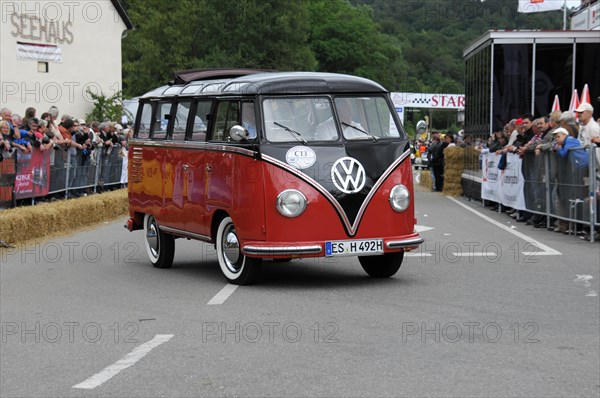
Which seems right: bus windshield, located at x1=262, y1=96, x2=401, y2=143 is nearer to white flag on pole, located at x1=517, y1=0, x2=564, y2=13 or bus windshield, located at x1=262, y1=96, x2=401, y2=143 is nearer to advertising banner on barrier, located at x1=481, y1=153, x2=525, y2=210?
advertising banner on barrier, located at x1=481, y1=153, x2=525, y2=210

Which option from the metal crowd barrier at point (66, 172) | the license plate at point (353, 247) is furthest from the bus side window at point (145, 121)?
the metal crowd barrier at point (66, 172)

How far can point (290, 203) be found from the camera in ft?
40.1

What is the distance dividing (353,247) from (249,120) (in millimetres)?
1839

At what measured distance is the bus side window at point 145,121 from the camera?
15.4 m

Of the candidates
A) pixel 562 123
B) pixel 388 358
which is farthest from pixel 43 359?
pixel 562 123

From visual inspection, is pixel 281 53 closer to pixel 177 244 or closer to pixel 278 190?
pixel 177 244

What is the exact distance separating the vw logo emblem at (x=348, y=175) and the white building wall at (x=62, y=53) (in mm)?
34399

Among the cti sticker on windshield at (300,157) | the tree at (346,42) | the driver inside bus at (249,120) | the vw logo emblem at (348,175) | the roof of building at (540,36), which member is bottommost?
the vw logo emblem at (348,175)

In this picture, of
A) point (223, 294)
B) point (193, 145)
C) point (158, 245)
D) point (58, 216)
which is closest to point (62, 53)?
point (58, 216)

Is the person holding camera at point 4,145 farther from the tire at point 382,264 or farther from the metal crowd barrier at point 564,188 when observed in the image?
the metal crowd barrier at point 564,188

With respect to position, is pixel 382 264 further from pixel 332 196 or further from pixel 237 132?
pixel 237 132

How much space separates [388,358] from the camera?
823 centimetres

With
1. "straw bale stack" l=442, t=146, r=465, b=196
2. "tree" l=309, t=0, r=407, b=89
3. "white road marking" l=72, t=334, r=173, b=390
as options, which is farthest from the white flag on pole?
"tree" l=309, t=0, r=407, b=89

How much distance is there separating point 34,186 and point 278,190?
35.2ft
